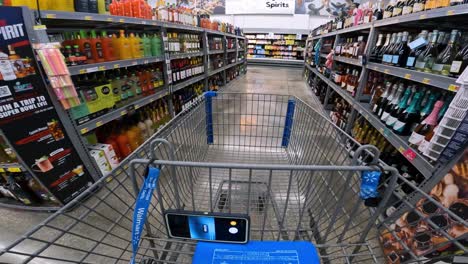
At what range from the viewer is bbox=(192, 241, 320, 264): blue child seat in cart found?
27.5 inches

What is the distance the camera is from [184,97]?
4066 mm

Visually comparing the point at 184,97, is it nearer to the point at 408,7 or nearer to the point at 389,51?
the point at 389,51

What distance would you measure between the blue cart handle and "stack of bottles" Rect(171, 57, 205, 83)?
2.98m

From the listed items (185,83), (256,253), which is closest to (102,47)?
(185,83)

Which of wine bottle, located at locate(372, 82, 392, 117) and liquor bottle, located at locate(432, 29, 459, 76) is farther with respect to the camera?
wine bottle, located at locate(372, 82, 392, 117)

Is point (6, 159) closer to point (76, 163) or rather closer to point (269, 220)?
point (76, 163)

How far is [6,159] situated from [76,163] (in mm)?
479

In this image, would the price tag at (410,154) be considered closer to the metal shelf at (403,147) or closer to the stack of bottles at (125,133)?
the metal shelf at (403,147)

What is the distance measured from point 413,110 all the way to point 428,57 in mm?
417

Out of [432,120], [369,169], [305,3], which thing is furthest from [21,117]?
[305,3]

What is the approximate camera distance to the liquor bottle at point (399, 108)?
1.83 meters

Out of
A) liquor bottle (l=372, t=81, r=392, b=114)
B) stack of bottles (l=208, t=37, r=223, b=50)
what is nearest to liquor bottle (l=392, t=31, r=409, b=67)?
liquor bottle (l=372, t=81, r=392, b=114)

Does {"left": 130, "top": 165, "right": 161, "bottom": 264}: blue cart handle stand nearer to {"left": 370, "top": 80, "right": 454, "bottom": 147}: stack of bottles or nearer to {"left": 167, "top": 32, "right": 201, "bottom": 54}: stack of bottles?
{"left": 370, "top": 80, "right": 454, "bottom": 147}: stack of bottles

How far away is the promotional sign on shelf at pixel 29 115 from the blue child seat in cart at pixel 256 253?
143 centimetres
